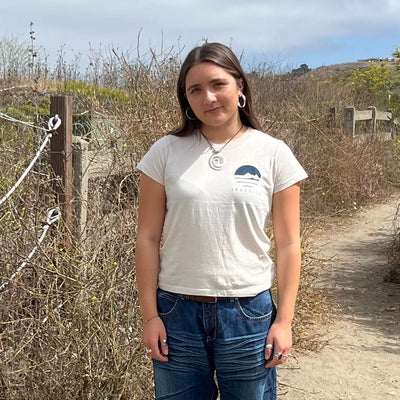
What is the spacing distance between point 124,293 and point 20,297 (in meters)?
0.50

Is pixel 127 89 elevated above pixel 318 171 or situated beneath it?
elevated above

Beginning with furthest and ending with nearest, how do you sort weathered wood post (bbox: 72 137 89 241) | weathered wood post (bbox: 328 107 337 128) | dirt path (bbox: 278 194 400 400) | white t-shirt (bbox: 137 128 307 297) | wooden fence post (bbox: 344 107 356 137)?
1. wooden fence post (bbox: 344 107 356 137)
2. weathered wood post (bbox: 328 107 337 128)
3. dirt path (bbox: 278 194 400 400)
4. weathered wood post (bbox: 72 137 89 241)
5. white t-shirt (bbox: 137 128 307 297)

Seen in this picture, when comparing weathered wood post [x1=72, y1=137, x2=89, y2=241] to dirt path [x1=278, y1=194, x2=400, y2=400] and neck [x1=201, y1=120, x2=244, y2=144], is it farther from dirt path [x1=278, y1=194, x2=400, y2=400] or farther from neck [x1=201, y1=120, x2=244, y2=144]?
neck [x1=201, y1=120, x2=244, y2=144]

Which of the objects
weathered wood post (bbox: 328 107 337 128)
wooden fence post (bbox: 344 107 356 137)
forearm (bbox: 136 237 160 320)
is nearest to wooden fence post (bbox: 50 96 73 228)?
forearm (bbox: 136 237 160 320)

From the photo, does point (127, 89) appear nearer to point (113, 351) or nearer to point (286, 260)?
point (113, 351)

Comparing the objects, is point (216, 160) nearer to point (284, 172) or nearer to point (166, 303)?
point (284, 172)

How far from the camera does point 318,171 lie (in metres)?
9.50

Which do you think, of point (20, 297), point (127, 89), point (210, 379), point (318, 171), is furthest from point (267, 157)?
point (318, 171)

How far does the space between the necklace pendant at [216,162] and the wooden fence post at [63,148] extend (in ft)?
5.89

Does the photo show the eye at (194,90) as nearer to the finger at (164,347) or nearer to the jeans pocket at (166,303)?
the jeans pocket at (166,303)

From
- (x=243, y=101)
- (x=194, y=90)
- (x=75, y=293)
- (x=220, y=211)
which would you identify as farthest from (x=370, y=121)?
(x=220, y=211)

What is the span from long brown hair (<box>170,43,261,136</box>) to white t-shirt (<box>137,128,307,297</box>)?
4.1 inches

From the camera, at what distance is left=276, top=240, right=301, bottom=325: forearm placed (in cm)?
192

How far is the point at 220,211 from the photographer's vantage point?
1.87 metres
